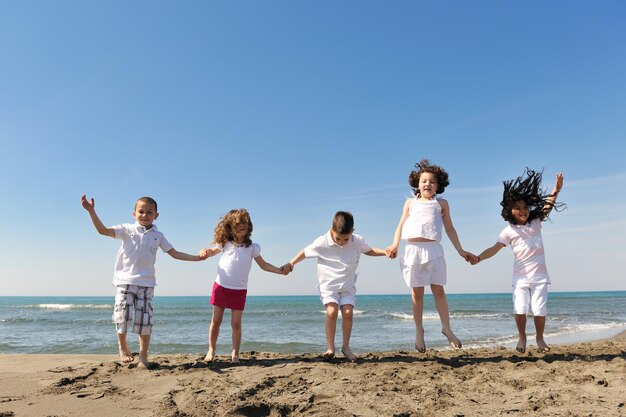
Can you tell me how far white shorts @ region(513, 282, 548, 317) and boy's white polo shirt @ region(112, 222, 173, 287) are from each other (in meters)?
4.44

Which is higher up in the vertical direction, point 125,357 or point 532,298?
point 532,298

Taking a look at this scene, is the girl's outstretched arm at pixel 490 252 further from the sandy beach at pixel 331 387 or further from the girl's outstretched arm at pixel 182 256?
the girl's outstretched arm at pixel 182 256

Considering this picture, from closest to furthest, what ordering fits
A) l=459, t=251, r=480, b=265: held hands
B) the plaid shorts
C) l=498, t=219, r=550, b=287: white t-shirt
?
the plaid shorts < l=498, t=219, r=550, b=287: white t-shirt < l=459, t=251, r=480, b=265: held hands

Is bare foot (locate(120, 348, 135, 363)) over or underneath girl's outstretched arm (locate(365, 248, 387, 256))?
underneath

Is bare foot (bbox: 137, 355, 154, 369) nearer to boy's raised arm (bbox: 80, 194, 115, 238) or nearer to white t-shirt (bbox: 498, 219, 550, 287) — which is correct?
boy's raised arm (bbox: 80, 194, 115, 238)

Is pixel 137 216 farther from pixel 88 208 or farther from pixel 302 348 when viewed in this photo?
pixel 302 348

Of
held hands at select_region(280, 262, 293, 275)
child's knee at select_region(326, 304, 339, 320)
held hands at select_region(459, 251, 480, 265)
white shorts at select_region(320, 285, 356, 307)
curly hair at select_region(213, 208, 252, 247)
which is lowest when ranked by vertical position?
child's knee at select_region(326, 304, 339, 320)

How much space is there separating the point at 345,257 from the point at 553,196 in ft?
9.64

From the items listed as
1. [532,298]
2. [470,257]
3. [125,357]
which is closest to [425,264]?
[470,257]

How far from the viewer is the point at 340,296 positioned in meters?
5.11

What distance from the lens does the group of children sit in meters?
4.88

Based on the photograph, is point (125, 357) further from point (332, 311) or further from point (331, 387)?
point (331, 387)

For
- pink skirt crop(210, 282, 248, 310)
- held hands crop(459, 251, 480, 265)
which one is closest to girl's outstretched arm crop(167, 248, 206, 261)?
pink skirt crop(210, 282, 248, 310)

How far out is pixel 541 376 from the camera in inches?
153
